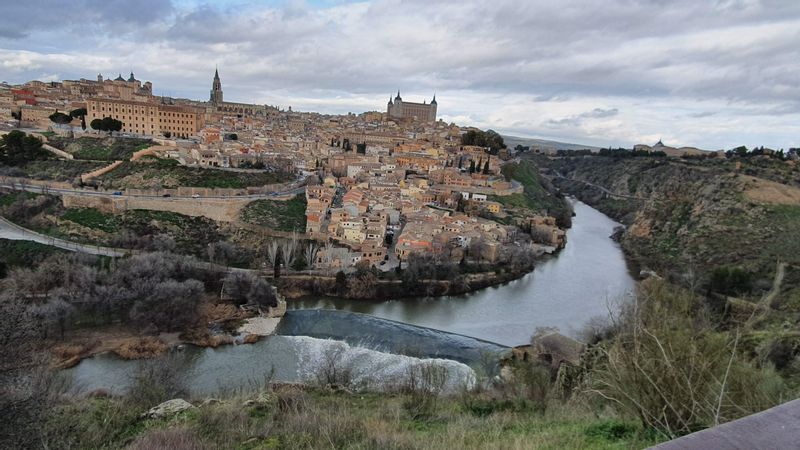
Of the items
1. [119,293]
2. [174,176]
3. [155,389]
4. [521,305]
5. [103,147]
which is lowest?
[521,305]

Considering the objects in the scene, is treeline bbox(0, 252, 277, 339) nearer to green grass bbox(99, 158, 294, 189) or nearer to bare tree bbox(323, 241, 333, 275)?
bare tree bbox(323, 241, 333, 275)

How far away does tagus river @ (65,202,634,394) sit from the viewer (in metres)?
9.38

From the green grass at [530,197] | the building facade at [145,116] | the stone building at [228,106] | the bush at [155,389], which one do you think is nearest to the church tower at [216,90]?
the stone building at [228,106]

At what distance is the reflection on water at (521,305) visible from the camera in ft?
44.3

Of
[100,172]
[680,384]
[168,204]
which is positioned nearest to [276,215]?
[168,204]

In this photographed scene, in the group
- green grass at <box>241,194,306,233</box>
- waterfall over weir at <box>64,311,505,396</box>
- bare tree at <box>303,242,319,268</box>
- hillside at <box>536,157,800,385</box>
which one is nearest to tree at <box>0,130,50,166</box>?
green grass at <box>241,194,306,233</box>

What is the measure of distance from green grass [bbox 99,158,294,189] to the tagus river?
804 centimetres

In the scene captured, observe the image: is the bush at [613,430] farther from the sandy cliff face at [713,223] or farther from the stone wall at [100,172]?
the stone wall at [100,172]

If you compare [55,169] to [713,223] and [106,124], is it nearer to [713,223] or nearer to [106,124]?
[106,124]

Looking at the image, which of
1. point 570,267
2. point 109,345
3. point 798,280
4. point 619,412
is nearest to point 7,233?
point 109,345

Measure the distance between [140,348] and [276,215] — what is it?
8.64 m

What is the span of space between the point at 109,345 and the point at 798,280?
59.1 ft

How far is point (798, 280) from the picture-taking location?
12.5 meters

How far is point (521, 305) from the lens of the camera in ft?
50.9
